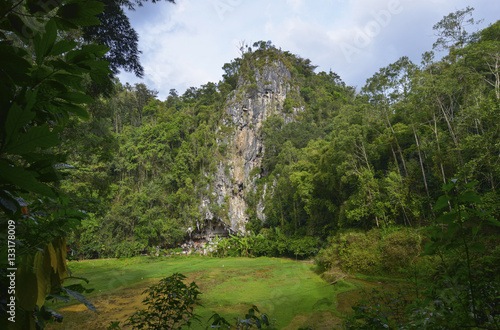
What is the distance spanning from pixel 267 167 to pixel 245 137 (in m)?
3.82

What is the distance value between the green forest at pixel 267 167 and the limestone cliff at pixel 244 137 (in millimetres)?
249

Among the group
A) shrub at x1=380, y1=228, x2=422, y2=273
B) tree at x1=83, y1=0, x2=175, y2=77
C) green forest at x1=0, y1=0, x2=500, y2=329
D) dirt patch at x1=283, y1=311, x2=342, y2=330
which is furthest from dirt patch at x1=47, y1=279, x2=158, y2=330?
shrub at x1=380, y1=228, x2=422, y2=273

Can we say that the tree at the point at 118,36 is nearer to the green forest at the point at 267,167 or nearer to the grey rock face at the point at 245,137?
the green forest at the point at 267,167

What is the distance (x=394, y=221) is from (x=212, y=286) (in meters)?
6.85

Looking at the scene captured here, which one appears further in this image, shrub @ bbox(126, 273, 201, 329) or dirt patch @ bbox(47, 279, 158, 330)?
dirt patch @ bbox(47, 279, 158, 330)

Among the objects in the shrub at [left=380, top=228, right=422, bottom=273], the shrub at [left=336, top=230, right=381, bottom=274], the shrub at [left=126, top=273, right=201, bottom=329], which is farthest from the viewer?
the shrub at [left=336, top=230, right=381, bottom=274]

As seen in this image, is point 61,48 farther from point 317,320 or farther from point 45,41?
point 317,320

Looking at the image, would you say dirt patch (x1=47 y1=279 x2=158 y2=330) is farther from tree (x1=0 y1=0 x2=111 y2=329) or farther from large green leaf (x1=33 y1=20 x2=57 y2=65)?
large green leaf (x1=33 y1=20 x2=57 y2=65)

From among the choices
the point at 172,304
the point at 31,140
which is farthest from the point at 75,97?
the point at 172,304

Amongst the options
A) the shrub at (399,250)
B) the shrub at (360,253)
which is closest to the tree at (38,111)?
the shrub at (399,250)

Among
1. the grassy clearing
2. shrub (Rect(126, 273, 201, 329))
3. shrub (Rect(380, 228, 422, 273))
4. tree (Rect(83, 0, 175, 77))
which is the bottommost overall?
the grassy clearing

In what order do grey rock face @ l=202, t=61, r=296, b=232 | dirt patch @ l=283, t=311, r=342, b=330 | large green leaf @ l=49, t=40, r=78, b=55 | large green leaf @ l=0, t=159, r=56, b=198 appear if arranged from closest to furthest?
1. large green leaf @ l=0, t=159, r=56, b=198
2. large green leaf @ l=49, t=40, r=78, b=55
3. dirt patch @ l=283, t=311, r=342, b=330
4. grey rock face @ l=202, t=61, r=296, b=232

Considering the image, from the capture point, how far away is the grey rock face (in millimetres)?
19798

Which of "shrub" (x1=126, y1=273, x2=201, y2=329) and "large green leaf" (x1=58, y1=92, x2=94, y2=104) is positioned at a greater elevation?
"large green leaf" (x1=58, y1=92, x2=94, y2=104)
